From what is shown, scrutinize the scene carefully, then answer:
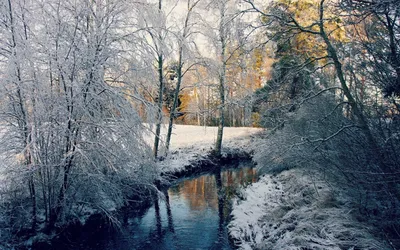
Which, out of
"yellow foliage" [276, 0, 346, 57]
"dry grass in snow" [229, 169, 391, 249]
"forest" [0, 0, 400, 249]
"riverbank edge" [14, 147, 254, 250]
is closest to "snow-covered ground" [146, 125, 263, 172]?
"riverbank edge" [14, 147, 254, 250]

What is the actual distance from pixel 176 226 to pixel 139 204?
2.28m

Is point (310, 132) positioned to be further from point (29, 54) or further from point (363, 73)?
point (29, 54)

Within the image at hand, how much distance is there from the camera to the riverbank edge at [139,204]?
21.2 feet

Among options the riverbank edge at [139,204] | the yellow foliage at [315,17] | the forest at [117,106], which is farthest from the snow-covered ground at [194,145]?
the yellow foliage at [315,17]

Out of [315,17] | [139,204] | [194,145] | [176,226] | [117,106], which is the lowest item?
[176,226]

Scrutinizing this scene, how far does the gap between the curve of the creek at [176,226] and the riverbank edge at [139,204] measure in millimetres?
250

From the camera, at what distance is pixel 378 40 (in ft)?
14.0

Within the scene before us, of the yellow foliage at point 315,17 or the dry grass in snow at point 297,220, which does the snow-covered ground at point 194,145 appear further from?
the yellow foliage at point 315,17

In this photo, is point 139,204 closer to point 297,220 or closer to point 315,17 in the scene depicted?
point 297,220

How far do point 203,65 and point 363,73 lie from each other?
952cm

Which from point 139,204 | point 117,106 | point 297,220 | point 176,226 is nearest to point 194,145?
point 139,204

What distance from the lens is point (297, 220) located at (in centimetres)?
590

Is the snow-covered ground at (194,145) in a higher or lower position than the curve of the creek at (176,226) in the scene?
higher

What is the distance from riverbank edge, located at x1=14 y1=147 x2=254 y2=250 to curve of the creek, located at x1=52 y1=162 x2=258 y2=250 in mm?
250
